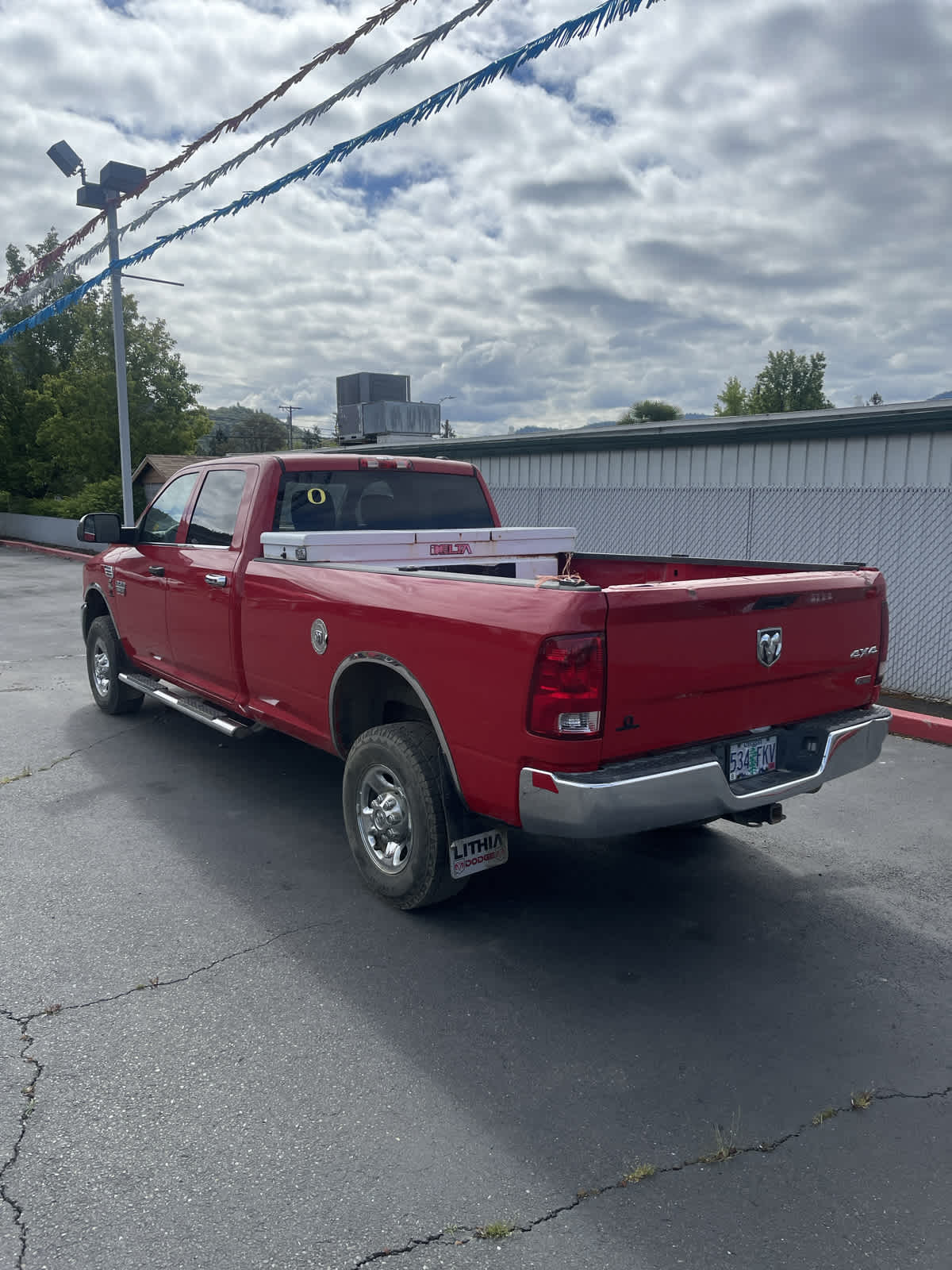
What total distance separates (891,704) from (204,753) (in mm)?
5919

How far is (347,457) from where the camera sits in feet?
18.3

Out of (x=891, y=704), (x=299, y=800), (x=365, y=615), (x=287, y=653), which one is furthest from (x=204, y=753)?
(x=891, y=704)

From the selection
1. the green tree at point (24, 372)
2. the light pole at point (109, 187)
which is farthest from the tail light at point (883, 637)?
the green tree at point (24, 372)

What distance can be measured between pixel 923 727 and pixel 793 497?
10.7 feet

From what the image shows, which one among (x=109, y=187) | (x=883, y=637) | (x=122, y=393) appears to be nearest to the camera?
(x=883, y=637)

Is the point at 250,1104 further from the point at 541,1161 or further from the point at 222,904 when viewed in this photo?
the point at 222,904

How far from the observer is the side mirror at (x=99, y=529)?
21.2 ft

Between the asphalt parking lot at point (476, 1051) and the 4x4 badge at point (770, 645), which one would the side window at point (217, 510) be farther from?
the 4x4 badge at point (770, 645)

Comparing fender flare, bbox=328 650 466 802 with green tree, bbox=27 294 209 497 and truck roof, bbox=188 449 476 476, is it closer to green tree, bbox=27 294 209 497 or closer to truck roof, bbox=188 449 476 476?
truck roof, bbox=188 449 476 476

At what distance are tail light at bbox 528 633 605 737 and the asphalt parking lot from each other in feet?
3.50

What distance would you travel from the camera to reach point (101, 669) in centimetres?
759

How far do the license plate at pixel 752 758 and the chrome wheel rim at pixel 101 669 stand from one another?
532 centimetres

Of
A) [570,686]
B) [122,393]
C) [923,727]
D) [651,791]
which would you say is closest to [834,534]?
[923,727]

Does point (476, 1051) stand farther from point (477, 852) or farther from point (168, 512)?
point (168, 512)
